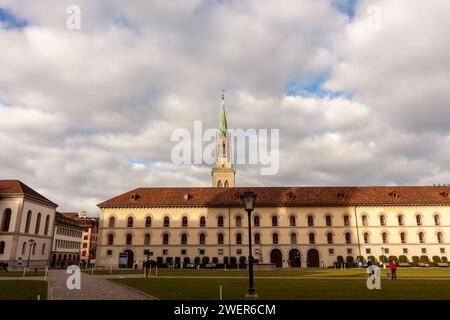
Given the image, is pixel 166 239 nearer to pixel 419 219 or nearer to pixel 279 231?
pixel 279 231

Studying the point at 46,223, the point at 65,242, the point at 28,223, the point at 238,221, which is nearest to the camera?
the point at 28,223

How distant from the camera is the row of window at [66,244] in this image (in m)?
83.2

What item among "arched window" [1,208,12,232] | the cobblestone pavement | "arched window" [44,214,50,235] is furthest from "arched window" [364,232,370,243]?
"arched window" [1,208,12,232]

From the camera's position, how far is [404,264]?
53594mm

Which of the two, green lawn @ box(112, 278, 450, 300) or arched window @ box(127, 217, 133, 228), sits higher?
arched window @ box(127, 217, 133, 228)

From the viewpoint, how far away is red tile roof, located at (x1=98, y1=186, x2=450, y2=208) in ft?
195

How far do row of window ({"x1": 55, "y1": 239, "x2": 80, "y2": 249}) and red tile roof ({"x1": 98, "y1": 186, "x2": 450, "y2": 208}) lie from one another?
3244 centimetres

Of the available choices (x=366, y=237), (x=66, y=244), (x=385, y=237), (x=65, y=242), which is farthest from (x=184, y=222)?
(x=66, y=244)

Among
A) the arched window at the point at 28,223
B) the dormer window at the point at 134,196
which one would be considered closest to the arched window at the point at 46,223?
the arched window at the point at 28,223

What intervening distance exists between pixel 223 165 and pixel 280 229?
37.2 meters

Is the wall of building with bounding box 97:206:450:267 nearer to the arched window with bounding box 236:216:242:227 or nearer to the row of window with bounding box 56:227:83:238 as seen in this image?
the arched window with bounding box 236:216:242:227

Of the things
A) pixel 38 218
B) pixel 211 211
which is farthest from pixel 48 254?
pixel 211 211

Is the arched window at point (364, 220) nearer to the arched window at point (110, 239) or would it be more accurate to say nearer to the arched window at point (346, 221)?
the arched window at point (346, 221)

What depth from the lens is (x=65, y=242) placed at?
87312 millimetres
